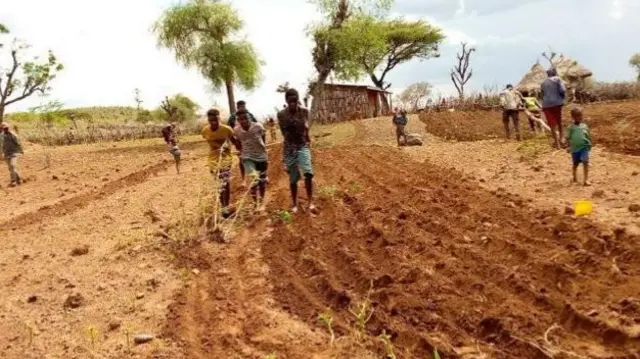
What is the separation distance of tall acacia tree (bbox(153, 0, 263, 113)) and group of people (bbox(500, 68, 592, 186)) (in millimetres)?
18262

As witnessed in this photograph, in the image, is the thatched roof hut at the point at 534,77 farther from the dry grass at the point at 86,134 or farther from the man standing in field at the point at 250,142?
the man standing in field at the point at 250,142

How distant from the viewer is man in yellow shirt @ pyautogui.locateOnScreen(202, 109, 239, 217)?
895 cm

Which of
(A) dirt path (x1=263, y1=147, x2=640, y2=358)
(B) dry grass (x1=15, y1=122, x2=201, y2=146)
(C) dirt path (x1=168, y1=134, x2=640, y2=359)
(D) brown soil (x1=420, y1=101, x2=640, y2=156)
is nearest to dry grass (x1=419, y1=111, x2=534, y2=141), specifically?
(D) brown soil (x1=420, y1=101, x2=640, y2=156)

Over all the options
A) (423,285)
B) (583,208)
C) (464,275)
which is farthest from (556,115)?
(423,285)

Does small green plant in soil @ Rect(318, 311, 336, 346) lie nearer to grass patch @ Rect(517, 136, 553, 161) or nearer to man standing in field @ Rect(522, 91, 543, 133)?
grass patch @ Rect(517, 136, 553, 161)

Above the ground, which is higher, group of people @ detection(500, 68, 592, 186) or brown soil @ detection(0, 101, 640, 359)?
group of people @ detection(500, 68, 592, 186)

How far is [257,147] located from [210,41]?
2784cm

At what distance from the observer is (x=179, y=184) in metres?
15.0

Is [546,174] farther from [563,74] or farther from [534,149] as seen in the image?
[563,74]

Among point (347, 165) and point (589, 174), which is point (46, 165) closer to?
point (347, 165)

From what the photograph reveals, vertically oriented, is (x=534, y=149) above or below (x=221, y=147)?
below

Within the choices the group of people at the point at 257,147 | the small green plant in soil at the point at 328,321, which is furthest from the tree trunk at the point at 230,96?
the small green plant in soil at the point at 328,321

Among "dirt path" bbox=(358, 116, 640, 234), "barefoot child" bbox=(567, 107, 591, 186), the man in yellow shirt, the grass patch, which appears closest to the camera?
"dirt path" bbox=(358, 116, 640, 234)

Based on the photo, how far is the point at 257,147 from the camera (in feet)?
30.6
